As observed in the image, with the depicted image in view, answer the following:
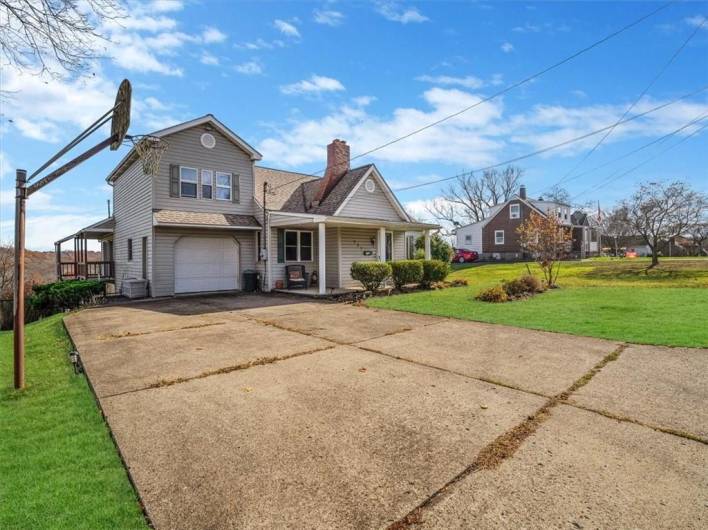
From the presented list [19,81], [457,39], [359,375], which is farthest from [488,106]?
[19,81]

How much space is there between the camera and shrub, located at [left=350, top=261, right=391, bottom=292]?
1344 centimetres

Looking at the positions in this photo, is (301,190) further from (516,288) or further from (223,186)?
(516,288)

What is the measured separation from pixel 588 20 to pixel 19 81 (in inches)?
568

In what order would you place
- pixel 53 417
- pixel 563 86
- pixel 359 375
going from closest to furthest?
pixel 53 417, pixel 359 375, pixel 563 86

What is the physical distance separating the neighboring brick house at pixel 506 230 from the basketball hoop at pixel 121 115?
120 feet

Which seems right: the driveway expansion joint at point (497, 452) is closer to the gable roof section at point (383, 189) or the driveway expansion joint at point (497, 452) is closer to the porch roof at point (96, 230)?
the gable roof section at point (383, 189)

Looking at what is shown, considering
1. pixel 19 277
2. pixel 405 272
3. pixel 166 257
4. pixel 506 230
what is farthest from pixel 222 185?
pixel 506 230

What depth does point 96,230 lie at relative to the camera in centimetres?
1683

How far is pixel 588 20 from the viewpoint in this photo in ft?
37.4

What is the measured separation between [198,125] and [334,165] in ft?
20.0

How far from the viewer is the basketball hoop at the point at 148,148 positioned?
219 inches

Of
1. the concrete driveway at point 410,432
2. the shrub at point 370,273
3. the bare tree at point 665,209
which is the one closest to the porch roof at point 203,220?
the shrub at point 370,273

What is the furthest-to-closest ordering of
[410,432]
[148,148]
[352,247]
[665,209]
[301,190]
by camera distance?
[665,209]
[301,190]
[352,247]
[148,148]
[410,432]

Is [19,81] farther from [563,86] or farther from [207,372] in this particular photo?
[563,86]
